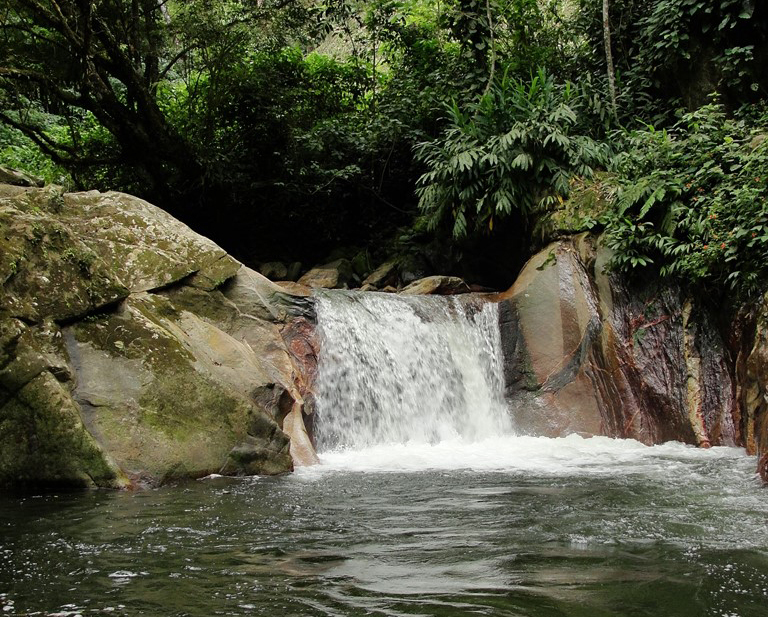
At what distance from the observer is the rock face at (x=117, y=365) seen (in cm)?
556

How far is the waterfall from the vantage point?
9070mm

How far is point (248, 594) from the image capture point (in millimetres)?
3049

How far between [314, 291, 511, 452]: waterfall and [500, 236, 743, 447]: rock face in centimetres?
40

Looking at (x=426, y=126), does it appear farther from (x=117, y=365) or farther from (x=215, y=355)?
(x=117, y=365)

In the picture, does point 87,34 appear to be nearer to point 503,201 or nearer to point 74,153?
point 74,153

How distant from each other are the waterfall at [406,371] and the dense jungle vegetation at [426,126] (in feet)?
5.97

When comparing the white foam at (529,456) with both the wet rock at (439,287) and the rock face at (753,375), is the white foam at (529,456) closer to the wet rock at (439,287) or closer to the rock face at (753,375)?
the rock face at (753,375)

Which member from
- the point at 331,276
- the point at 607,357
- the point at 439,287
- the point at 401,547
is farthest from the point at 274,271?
the point at 401,547

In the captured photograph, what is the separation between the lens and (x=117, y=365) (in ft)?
20.7

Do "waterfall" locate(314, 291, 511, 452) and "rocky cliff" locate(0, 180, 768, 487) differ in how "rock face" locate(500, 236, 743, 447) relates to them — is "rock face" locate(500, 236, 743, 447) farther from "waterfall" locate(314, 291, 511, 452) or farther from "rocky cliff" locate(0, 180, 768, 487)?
→ "waterfall" locate(314, 291, 511, 452)

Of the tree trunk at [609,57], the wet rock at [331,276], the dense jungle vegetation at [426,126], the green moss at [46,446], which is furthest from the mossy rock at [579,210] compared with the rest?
the green moss at [46,446]

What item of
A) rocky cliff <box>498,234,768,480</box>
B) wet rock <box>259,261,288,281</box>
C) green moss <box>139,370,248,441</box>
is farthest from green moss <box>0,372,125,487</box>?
wet rock <box>259,261,288,281</box>

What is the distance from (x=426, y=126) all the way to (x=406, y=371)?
6.73 meters

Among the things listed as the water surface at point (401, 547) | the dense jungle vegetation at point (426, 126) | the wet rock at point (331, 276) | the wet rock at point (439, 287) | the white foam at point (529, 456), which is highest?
the dense jungle vegetation at point (426, 126)
